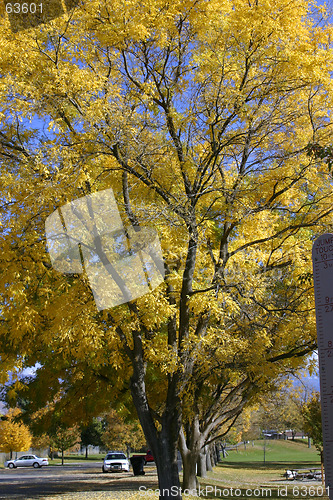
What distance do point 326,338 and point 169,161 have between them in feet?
24.8

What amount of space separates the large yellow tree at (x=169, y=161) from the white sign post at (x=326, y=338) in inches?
216

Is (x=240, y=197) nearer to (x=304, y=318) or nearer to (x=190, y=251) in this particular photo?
(x=190, y=251)

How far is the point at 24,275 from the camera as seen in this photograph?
7.70 metres

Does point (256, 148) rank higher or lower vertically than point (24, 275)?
higher

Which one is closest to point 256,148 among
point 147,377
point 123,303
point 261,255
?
point 261,255

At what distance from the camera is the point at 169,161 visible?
30.9ft

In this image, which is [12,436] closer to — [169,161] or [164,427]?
[164,427]

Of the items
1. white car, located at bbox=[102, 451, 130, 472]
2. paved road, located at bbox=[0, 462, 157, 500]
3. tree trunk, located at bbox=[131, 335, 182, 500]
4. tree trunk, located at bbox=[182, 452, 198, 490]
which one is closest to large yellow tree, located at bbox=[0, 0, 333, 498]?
tree trunk, located at bbox=[131, 335, 182, 500]

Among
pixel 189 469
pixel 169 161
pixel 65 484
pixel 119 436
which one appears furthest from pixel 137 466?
pixel 119 436

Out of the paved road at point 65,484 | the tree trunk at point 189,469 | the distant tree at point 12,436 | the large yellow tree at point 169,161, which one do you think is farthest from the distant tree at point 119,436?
the large yellow tree at point 169,161

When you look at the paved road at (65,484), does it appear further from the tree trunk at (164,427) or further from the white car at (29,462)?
the white car at (29,462)

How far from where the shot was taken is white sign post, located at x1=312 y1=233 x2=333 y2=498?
218 cm

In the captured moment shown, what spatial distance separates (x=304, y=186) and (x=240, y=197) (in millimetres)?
1686

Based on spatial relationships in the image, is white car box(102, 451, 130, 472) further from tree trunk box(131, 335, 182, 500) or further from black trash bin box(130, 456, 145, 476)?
tree trunk box(131, 335, 182, 500)
